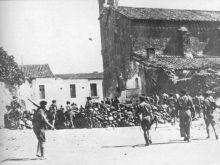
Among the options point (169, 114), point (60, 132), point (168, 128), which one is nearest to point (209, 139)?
point (168, 128)

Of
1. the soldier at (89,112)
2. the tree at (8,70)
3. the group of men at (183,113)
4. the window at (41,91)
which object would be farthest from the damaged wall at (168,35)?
the group of men at (183,113)

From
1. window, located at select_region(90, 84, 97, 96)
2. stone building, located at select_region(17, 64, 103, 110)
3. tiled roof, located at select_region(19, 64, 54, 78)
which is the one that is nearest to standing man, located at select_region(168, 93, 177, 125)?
stone building, located at select_region(17, 64, 103, 110)

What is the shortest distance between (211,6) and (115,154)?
7894mm

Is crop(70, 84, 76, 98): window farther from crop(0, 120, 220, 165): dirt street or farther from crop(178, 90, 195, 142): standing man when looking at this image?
crop(178, 90, 195, 142): standing man

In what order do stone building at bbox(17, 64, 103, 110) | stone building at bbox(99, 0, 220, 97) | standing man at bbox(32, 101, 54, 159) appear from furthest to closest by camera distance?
stone building at bbox(17, 64, 103, 110), stone building at bbox(99, 0, 220, 97), standing man at bbox(32, 101, 54, 159)

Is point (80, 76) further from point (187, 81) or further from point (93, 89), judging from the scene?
point (187, 81)

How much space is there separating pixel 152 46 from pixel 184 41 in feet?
6.63

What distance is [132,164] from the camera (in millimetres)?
9172

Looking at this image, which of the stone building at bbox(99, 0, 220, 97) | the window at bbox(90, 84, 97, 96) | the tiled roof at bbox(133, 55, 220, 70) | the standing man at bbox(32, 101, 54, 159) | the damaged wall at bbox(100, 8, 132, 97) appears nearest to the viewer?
the standing man at bbox(32, 101, 54, 159)

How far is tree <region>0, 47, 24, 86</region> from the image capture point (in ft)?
38.0

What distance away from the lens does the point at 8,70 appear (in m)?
14.3

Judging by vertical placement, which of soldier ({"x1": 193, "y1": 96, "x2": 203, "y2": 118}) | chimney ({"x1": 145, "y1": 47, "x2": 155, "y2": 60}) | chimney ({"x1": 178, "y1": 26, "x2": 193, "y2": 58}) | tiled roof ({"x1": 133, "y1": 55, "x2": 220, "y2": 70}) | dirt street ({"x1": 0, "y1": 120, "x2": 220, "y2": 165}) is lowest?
dirt street ({"x1": 0, "y1": 120, "x2": 220, "y2": 165})

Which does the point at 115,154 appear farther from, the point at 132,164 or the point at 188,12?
the point at 188,12

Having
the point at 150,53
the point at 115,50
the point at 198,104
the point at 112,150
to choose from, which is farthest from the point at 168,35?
the point at 112,150
